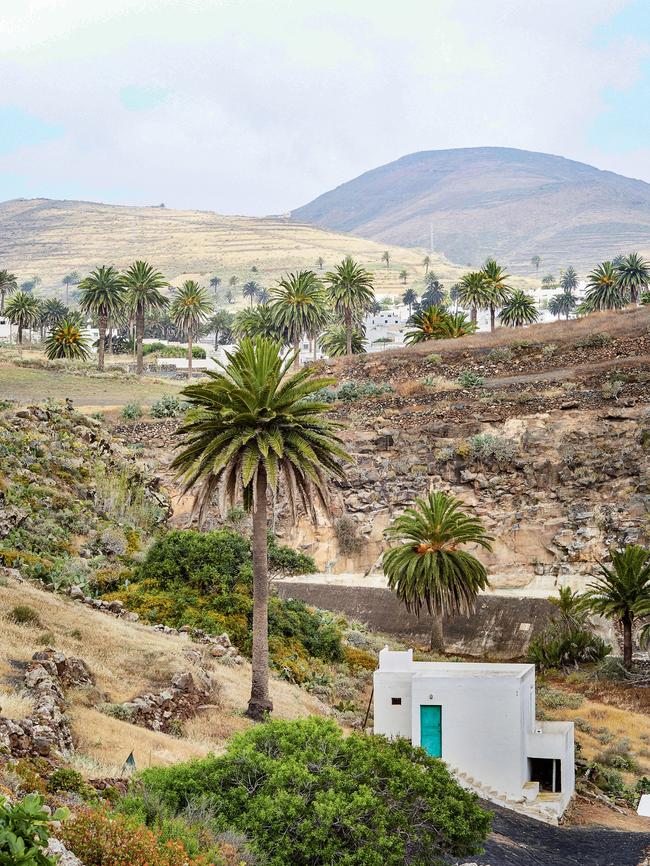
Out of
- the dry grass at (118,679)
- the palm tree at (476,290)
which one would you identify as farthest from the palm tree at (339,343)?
the dry grass at (118,679)

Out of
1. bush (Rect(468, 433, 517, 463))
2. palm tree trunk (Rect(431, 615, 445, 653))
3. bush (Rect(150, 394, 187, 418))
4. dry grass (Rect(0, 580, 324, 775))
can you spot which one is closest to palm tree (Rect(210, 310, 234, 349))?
bush (Rect(150, 394, 187, 418))

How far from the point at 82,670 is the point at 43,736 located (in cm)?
601

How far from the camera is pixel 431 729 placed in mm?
28328

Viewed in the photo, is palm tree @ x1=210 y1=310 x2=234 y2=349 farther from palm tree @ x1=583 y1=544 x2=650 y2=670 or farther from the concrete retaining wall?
palm tree @ x1=583 y1=544 x2=650 y2=670

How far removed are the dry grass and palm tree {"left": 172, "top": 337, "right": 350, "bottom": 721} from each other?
4.12m

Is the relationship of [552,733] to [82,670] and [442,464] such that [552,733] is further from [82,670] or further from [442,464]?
[442,464]

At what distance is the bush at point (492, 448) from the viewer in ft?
190

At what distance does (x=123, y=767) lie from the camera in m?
18.9

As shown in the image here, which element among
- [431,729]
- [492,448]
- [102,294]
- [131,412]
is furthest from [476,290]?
[431,729]

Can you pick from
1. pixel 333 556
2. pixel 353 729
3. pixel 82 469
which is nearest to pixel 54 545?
pixel 82 469

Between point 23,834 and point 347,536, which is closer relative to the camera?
point 23,834

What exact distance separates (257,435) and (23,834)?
52.7ft

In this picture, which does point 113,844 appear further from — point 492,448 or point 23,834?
point 492,448

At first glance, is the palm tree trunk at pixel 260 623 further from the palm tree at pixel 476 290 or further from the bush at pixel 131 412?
the palm tree at pixel 476 290
